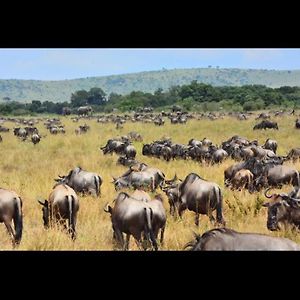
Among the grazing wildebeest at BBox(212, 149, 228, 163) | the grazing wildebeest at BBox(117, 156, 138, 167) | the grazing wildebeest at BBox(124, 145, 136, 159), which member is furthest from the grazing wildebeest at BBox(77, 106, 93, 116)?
the grazing wildebeest at BBox(212, 149, 228, 163)

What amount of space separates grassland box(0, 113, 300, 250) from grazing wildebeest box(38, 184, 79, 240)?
0.18 metres

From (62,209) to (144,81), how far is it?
103413mm

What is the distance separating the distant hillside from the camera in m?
96.9

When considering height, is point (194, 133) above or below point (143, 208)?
below

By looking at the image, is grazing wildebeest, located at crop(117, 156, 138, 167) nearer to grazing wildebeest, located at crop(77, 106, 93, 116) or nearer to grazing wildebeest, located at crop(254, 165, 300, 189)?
grazing wildebeest, located at crop(254, 165, 300, 189)

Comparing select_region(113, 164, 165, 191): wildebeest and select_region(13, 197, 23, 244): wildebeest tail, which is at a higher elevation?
select_region(13, 197, 23, 244): wildebeest tail

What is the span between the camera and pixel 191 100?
59.3m

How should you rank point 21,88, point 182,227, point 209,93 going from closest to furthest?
point 182,227
point 209,93
point 21,88

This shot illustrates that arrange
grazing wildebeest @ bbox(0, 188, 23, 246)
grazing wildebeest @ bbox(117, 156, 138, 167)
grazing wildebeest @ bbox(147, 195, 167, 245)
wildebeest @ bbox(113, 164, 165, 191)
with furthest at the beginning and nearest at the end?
grazing wildebeest @ bbox(117, 156, 138, 167) → wildebeest @ bbox(113, 164, 165, 191) → grazing wildebeest @ bbox(0, 188, 23, 246) → grazing wildebeest @ bbox(147, 195, 167, 245)

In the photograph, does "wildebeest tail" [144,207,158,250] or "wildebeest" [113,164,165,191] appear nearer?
"wildebeest tail" [144,207,158,250]

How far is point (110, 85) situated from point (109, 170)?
90.4 m

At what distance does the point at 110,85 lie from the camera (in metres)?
105
